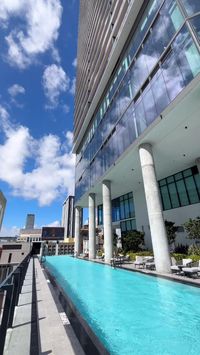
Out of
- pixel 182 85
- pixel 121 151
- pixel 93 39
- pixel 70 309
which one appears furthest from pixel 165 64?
pixel 93 39

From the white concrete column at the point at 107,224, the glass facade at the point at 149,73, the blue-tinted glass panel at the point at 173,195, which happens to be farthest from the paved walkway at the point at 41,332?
the blue-tinted glass panel at the point at 173,195

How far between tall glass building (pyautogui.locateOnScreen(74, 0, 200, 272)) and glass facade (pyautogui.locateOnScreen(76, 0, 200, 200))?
65 millimetres

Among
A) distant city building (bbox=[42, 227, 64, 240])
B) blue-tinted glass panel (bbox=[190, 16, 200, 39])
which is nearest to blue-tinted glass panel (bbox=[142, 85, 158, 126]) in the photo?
blue-tinted glass panel (bbox=[190, 16, 200, 39])

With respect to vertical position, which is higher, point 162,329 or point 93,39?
point 93,39

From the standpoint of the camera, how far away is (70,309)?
562 cm

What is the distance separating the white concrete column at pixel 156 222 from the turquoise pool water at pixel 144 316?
8.37 ft

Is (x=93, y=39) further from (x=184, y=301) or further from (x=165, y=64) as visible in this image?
(x=184, y=301)

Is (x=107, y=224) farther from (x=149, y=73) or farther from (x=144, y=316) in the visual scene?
(x=144, y=316)

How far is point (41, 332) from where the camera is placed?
390 centimetres

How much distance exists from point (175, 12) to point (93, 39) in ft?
84.2

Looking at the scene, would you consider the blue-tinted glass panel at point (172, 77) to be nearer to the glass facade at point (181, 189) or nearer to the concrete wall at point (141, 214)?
the glass facade at point (181, 189)

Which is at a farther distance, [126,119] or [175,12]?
[126,119]

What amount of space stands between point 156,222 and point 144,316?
783 centimetres

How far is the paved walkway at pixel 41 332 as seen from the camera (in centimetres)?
322
